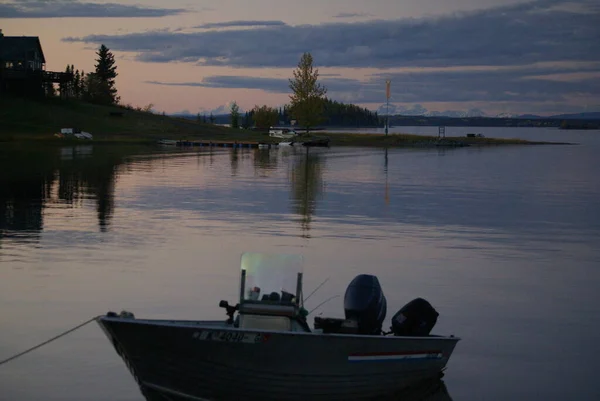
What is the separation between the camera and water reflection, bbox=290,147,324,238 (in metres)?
44.1

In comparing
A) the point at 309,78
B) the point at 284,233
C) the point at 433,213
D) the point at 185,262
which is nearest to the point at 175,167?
the point at 433,213

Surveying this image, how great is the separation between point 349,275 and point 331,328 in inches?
452

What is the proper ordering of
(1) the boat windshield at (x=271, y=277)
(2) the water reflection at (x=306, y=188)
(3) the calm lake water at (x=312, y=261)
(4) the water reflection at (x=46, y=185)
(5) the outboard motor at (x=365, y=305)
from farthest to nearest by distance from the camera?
(2) the water reflection at (x=306, y=188) → (4) the water reflection at (x=46, y=185) → (3) the calm lake water at (x=312, y=261) → (5) the outboard motor at (x=365, y=305) → (1) the boat windshield at (x=271, y=277)

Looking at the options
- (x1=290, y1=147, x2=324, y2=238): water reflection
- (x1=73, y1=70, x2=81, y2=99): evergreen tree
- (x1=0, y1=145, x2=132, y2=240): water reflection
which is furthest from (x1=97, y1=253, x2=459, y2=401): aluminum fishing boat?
(x1=73, y1=70, x2=81, y2=99): evergreen tree

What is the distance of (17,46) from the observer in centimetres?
13950

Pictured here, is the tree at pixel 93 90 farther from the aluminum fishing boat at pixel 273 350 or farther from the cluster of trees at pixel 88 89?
the aluminum fishing boat at pixel 273 350

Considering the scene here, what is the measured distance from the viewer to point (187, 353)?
15.4 m

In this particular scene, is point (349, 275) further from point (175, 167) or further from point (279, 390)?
point (175, 167)

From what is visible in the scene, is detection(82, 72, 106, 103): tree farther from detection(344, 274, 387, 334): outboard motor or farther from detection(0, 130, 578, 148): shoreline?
detection(344, 274, 387, 334): outboard motor

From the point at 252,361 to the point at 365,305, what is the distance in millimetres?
2537

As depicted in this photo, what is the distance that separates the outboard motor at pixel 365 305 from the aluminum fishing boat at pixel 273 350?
18mm

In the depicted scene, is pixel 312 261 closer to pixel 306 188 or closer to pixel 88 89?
pixel 306 188

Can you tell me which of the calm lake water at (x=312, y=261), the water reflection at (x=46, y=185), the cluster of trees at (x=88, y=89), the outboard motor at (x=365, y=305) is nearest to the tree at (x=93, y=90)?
the cluster of trees at (x=88, y=89)

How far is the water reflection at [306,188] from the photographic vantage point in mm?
44075
